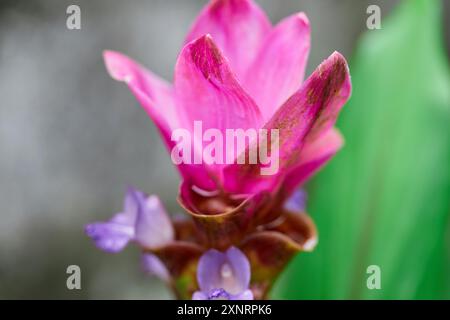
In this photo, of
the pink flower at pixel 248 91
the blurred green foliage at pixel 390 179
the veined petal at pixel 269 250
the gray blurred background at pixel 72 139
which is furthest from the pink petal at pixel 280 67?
the gray blurred background at pixel 72 139

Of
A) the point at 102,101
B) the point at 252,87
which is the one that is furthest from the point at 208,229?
the point at 102,101

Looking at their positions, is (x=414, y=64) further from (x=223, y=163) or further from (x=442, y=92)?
(x=223, y=163)

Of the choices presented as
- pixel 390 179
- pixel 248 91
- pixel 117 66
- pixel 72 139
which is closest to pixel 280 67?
pixel 248 91

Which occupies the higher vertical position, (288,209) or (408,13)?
(408,13)

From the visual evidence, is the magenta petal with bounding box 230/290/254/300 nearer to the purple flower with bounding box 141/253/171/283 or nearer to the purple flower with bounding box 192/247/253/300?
the purple flower with bounding box 192/247/253/300

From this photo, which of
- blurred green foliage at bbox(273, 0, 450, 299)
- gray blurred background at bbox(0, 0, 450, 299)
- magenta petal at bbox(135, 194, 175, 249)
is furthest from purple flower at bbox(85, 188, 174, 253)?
gray blurred background at bbox(0, 0, 450, 299)

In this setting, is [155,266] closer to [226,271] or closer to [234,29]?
[226,271]

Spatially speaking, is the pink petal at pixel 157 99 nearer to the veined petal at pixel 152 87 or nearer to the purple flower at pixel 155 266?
the veined petal at pixel 152 87
